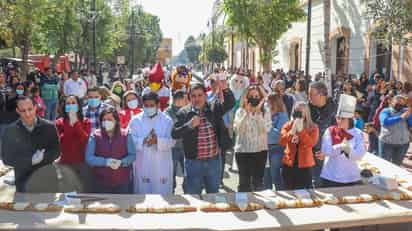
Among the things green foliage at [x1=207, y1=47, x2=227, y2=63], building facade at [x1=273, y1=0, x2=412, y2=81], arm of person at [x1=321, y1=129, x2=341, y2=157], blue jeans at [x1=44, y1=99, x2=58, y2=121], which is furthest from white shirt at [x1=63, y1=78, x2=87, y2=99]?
green foliage at [x1=207, y1=47, x2=227, y2=63]

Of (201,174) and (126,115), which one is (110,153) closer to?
(201,174)

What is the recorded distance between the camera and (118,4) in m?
40.0

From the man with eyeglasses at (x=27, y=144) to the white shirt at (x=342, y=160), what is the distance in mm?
2891

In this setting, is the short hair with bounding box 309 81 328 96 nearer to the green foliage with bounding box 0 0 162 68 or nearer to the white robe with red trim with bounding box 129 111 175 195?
the white robe with red trim with bounding box 129 111 175 195

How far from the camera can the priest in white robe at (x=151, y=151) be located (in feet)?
18.7

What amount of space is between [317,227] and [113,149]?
2.34 metres

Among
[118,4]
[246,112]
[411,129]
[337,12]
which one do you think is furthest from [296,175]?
[118,4]

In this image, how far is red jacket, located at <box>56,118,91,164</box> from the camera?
5.80 m

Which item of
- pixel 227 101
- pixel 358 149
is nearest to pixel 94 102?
pixel 227 101

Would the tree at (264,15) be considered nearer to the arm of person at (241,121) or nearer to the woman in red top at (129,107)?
the woman in red top at (129,107)

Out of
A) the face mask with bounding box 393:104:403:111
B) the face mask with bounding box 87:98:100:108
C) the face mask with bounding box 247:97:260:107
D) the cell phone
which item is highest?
the face mask with bounding box 247:97:260:107

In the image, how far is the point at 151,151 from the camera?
5.71 m

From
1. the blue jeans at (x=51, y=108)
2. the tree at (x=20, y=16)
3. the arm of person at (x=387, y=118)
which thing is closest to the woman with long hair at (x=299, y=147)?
the arm of person at (x=387, y=118)

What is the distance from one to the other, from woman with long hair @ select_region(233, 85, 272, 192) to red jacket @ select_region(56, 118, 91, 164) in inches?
76.8
